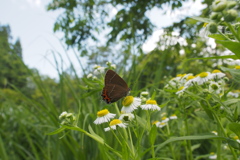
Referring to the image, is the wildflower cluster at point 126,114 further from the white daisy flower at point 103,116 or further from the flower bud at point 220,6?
the flower bud at point 220,6

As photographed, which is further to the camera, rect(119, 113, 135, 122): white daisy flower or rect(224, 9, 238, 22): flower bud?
rect(119, 113, 135, 122): white daisy flower

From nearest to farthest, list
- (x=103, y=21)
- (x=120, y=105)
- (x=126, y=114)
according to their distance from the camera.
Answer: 1. (x=126, y=114)
2. (x=120, y=105)
3. (x=103, y=21)

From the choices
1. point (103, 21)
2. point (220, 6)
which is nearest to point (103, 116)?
point (220, 6)

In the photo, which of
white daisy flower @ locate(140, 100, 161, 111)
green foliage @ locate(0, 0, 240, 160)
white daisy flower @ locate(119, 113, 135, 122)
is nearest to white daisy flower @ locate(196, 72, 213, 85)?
green foliage @ locate(0, 0, 240, 160)

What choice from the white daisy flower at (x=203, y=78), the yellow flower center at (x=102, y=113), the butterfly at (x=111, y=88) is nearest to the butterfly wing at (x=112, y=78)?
the butterfly at (x=111, y=88)

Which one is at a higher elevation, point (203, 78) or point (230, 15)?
point (230, 15)

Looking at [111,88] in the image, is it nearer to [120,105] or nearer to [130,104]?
[130,104]

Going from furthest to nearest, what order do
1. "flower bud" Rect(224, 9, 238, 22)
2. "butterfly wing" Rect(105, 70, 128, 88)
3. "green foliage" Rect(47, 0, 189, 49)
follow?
"green foliage" Rect(47, 0, 189, 49)
"butterfly wing" Rect(105, 70, 128, 88)
"flower bud" Rect(224, 9, 238, 22)

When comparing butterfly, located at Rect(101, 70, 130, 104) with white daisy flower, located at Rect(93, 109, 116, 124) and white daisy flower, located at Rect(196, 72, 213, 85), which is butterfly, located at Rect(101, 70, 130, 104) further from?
white daisy flower, located at Rect(196, 72, 213, 85)

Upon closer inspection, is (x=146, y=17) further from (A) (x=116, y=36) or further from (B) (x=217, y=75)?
(B) (x=217, y=75)

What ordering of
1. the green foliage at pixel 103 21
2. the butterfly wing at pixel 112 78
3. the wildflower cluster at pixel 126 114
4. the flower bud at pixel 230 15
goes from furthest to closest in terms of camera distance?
the green foliage at pixel 103 21
the butterfly wing at pixel 112 78
the wildflower cluster at pixel 126 114
the flower bud at pixel 230 15

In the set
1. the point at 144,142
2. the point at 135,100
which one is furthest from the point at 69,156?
the point at 135,100
